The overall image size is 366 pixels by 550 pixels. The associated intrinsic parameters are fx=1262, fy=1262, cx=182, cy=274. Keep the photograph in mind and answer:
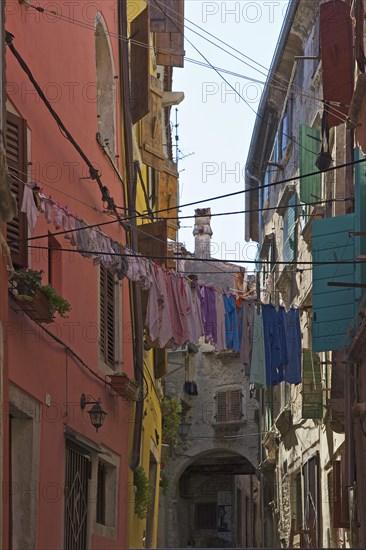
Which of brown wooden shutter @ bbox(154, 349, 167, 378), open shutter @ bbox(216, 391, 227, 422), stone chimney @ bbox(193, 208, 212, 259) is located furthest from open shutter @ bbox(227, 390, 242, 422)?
brown wooden shutter @ bbox(154, 349, 167, 378)

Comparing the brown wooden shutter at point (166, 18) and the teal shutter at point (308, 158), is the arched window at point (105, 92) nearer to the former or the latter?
the teal shutter at point (308, 158)

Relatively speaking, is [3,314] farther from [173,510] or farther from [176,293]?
[173,510]

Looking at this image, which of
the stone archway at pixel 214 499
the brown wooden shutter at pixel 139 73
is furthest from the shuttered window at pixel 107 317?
the stone archway at pixel 214 499

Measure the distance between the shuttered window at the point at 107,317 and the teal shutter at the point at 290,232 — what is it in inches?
412

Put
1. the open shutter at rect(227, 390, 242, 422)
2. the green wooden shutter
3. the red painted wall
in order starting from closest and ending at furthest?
the red painted wall → the green wooden shutter → the open shutter at rect(227, 390, 242, 422)

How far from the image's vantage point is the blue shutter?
60.8ft

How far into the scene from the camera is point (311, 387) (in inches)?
923

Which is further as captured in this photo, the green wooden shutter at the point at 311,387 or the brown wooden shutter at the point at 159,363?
the brown wooden shutter at the point at 159,363

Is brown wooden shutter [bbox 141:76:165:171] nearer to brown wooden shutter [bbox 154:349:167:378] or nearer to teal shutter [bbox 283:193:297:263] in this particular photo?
brown wooden shutter [bbox 154:349:167:378]

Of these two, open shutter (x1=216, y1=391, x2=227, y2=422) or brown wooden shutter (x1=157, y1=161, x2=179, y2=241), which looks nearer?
brown wooden shutter (x1=157, y1=161, x2=179, y2=241)

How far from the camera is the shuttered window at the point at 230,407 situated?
46.3 metres

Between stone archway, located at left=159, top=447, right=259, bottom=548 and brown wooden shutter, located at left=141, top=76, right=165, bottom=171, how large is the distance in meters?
26.4

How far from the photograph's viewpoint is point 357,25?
59.7ft

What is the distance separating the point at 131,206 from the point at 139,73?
7.15ft
